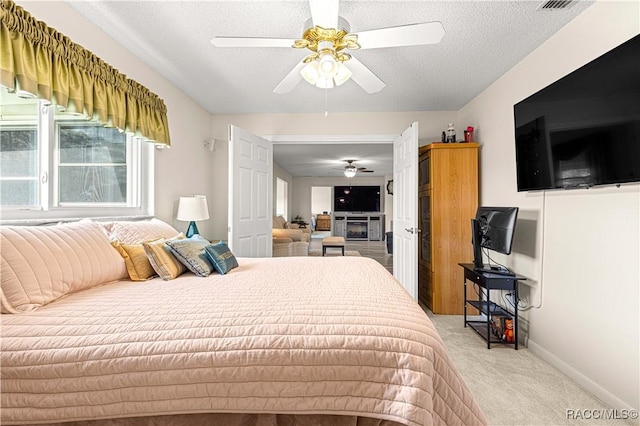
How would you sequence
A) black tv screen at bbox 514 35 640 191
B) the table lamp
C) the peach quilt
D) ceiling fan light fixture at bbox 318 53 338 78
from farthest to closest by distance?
the table lamp, ceiling fan light fixture at bbox 318 53 338 78, black tv screen at bbox 514 35 640 191, the peach quilt

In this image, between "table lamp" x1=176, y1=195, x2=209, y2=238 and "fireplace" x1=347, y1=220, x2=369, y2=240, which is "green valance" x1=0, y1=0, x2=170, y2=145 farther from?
"fireplace" x1=347, y1=220, x2=369, y2=240

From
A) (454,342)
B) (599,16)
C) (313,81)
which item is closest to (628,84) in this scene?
(599,16)

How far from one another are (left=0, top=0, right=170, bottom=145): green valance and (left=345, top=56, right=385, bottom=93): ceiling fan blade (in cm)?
169

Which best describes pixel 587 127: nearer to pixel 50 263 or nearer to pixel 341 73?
pixel 341 73

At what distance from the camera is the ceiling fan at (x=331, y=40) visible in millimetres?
1510

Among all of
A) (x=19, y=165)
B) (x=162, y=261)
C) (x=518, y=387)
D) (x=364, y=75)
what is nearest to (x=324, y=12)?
(x=364, y=75)

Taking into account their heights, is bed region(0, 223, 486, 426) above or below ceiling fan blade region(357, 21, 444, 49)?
below

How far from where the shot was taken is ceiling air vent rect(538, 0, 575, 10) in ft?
5.95

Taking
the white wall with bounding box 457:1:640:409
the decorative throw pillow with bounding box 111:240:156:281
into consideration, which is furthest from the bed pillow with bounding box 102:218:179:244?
the white wall with bounding box 457:1:640:409

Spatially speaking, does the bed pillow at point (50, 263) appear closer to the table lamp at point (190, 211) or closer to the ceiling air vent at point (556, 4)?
the table lamp at point (190, 211)

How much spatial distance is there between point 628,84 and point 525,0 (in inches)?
30.4

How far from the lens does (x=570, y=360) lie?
2.07 meters

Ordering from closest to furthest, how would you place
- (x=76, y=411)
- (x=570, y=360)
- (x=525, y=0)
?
(x=76, y=411) < (x=525, y=0) < (x=570, y=360)

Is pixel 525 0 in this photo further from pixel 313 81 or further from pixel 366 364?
pixel 366 364
